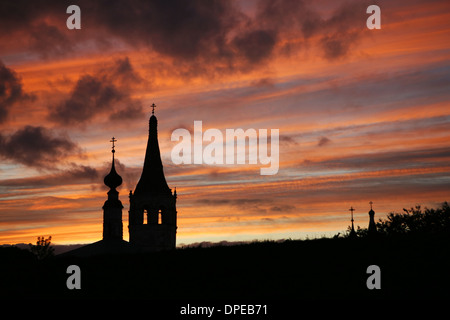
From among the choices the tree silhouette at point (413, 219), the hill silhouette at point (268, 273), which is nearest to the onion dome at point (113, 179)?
the tree silhouette at point (413, 219)

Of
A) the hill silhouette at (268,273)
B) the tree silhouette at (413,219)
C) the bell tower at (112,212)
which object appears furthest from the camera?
the bell tower at (112,212)

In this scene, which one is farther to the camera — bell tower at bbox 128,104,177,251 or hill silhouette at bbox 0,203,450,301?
bell tower at bbox 128,104,177,251

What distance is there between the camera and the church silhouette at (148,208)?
90.3 m

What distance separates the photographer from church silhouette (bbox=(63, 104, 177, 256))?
296 feet

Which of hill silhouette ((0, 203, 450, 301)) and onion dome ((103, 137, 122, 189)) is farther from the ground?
onion dome ((103, 137, 122, 189))

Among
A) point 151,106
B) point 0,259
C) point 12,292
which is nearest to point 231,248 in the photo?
point 12,292

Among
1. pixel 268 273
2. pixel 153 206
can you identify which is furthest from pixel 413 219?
pixel 268 273

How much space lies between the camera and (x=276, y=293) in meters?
28.6

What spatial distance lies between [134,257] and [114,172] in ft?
198

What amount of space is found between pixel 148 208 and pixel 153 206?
0.67 meters

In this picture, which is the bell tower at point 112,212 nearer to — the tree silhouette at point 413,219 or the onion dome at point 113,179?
the onion dome at point 113,179

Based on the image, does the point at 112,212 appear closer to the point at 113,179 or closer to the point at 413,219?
the point at 113,179

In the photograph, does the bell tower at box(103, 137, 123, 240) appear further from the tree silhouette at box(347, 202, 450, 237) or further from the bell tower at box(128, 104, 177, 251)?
the tree silhouette at box(347, 202, 450, 237)

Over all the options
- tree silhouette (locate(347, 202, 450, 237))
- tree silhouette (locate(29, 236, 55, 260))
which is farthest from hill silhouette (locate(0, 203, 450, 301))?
tree silhouette (locate(29, 236, 55, 260))
